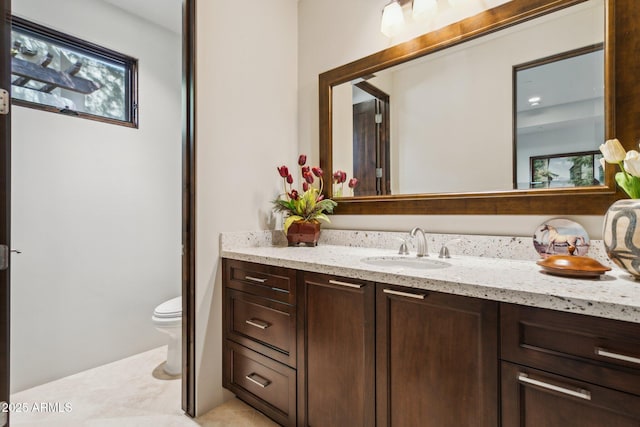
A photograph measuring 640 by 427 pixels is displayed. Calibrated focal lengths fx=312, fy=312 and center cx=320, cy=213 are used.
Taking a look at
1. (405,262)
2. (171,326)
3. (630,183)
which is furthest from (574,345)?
(171,326)

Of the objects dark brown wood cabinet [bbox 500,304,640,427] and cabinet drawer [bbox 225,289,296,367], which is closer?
dark brown wood cabinet [bbox 500,304,640,427]

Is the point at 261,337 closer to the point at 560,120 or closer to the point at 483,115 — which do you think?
the point at 483,115

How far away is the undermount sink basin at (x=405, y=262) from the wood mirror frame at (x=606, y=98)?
0.98ft

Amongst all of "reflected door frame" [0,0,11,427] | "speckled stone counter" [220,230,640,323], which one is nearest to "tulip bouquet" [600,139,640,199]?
"speckled stone counter" [220,230,640,323]

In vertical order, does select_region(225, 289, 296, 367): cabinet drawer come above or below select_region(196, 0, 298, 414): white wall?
below

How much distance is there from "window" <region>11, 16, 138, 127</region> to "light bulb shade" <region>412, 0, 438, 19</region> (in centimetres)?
209

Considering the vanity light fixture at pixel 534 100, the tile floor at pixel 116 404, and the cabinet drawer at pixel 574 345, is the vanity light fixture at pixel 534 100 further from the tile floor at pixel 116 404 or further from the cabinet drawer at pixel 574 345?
the tile floor at pixel 116 404

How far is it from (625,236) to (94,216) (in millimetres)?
2779

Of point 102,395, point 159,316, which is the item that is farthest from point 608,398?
point 102,395

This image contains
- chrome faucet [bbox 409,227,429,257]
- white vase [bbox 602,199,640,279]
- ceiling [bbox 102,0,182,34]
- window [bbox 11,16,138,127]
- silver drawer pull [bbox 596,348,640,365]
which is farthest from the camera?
ceiling [bbox 102,0,182,34]

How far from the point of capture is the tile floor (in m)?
1.59

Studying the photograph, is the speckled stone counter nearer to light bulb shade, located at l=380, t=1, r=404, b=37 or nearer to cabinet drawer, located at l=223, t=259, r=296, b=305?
cabinet drawer, located at l=223, t=259, r=296, b=305

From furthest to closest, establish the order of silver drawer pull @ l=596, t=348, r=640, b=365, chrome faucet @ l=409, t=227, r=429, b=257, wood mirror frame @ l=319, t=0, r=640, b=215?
chrome faucet @ l=409, t=227, r=429, b=257, wood mirror frame @ l=319, t=0, r=640, b=215, silver drawer pull @ l=596, t=348, r=640, b=365

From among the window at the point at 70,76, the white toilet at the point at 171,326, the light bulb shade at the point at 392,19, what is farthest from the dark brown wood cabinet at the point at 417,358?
the window at the point at 70,76
